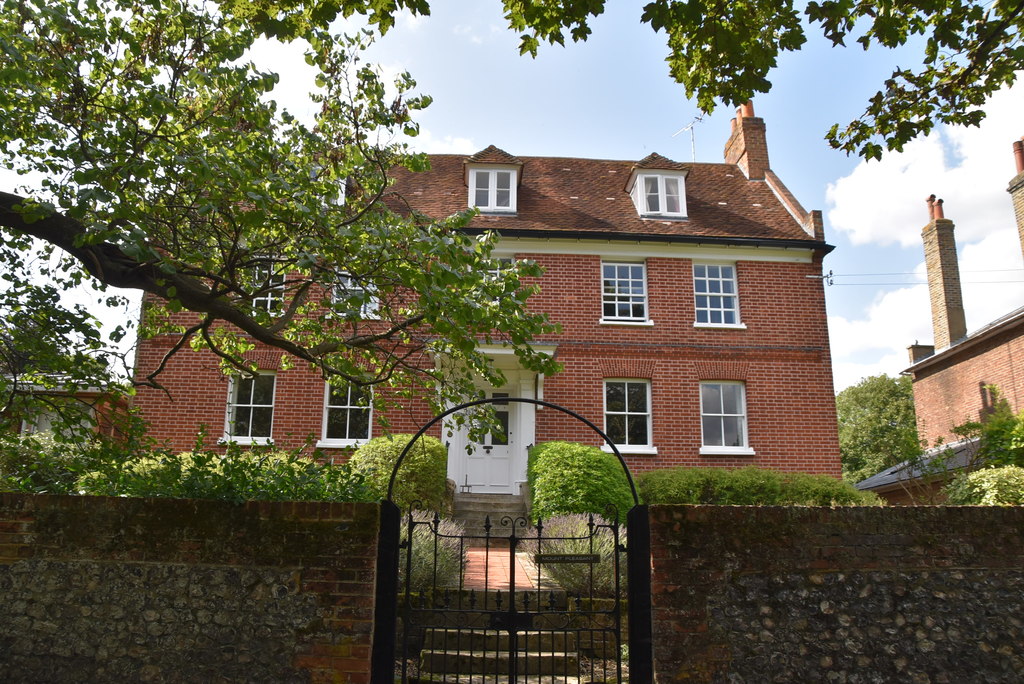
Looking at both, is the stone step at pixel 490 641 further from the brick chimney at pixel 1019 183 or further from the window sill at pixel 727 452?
the brick chimney at pixel 1019 183

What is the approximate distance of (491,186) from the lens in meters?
19.0

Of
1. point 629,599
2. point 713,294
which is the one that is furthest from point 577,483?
point 713,294

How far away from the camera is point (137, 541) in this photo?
5.40 m

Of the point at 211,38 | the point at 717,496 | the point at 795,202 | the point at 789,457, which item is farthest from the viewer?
the point at 795,202

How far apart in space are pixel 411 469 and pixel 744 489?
6.06 meters

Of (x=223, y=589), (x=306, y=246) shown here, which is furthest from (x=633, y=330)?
(x=223, y=589)

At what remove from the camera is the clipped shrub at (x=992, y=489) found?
36.9ft

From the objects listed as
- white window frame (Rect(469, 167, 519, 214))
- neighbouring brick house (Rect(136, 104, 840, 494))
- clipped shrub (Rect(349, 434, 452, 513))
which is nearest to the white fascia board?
neighbouring brick house (Rect(136, 104, 840, 494))

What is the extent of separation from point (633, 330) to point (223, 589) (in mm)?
13088

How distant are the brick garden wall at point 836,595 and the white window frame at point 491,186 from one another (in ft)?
46.1

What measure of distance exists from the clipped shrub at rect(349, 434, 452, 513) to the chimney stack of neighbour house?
63.3ft

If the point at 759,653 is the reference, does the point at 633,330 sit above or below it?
above

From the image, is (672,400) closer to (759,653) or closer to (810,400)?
(810,400)

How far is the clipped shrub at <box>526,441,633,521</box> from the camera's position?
39.6ft
